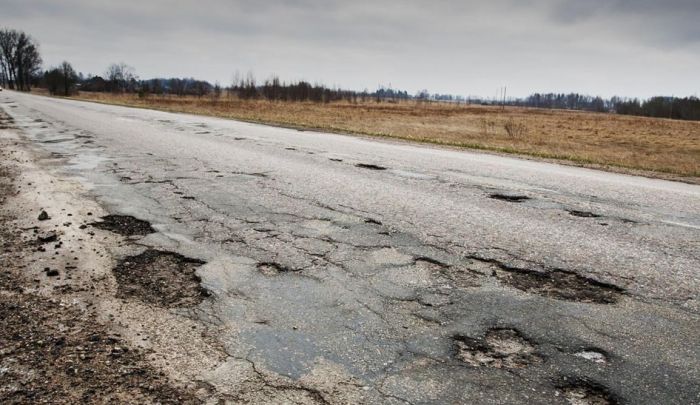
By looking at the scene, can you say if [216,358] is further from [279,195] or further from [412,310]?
[279,195]

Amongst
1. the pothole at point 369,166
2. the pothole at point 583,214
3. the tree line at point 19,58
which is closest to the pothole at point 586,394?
the pothole at point 583,214

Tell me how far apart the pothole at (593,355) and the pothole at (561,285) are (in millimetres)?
636

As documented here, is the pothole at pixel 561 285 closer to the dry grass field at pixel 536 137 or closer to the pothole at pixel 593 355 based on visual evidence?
the pothole at pixel 593 355

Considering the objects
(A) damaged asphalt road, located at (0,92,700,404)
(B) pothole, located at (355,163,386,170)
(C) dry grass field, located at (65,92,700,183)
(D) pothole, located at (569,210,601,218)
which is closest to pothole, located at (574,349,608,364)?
(A) damaged asphalt road, located at (0,92,700,404)

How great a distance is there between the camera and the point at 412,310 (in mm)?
2727

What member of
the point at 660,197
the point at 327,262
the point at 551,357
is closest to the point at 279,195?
the point at 327,262

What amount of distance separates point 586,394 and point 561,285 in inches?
48.7

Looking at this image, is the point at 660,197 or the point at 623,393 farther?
the point at 660,197

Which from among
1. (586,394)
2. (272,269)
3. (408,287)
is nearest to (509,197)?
(408,287)

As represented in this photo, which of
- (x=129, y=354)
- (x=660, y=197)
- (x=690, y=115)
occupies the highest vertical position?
(x=690, y=115)

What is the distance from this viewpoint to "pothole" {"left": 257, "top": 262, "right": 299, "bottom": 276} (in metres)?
3.28

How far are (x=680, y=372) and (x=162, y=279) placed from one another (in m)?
3.08

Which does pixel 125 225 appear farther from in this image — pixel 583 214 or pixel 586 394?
pixel 583 214

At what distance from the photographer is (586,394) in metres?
2.00
